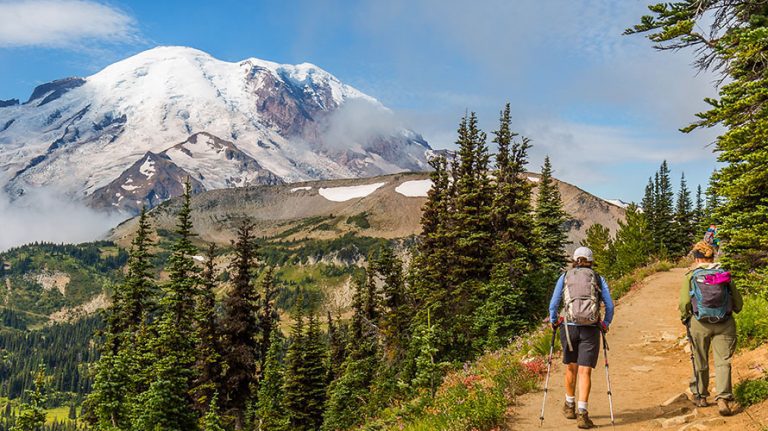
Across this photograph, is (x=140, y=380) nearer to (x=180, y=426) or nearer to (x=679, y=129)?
(x=180, y=426)

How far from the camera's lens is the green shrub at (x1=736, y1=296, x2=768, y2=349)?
37.8 ft

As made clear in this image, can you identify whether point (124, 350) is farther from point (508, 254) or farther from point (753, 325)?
point (753, 325)

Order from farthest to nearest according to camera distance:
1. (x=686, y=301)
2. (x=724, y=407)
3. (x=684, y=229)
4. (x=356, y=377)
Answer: (x=684, y=229), (x=356, y=377), (x=686, y=301), (x=724, y=407)

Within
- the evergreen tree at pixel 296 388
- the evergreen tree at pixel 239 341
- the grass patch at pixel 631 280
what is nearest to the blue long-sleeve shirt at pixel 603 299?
the grass patch at pixel 631 280

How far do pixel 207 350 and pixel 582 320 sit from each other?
28607 mm

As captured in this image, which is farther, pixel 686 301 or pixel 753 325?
pixel 753 325

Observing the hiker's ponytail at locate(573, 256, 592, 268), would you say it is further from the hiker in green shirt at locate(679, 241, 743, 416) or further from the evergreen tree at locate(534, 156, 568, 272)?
the evergreen tree at locate(534, 156, 568, 272)

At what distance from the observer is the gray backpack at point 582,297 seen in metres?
8.59

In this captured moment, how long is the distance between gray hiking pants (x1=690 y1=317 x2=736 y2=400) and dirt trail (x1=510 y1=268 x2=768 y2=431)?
0.40 metres

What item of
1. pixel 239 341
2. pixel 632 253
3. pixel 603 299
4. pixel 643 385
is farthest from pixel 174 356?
pixel 632 253

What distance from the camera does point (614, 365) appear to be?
13.4 metres

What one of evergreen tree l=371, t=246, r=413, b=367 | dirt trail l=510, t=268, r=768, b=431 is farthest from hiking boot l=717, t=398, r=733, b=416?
evergreen tree l=371, t=246, r=413, b=367

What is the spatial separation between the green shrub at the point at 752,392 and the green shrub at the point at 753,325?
10.5 ft

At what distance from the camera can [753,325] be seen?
11.9 metres
